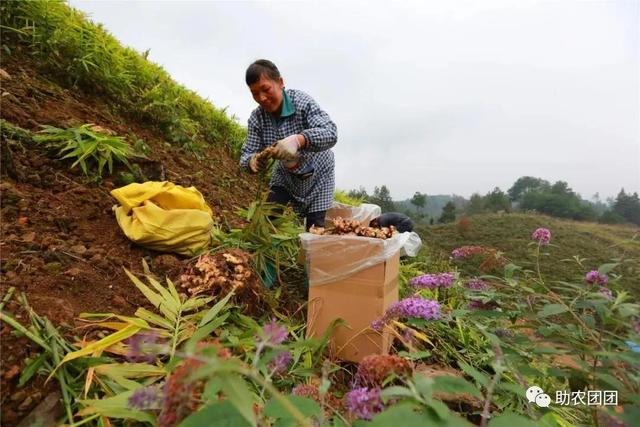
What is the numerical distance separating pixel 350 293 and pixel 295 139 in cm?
81

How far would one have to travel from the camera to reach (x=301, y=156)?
2.20 metres

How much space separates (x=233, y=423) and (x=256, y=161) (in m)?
1.49

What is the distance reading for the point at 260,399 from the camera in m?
0.95

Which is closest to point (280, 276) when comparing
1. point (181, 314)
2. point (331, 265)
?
point (331, 265)

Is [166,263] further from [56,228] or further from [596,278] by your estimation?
[596,278]

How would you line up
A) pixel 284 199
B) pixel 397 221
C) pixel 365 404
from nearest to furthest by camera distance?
pixel 365 404
pixel 284 199
pixel 397 221

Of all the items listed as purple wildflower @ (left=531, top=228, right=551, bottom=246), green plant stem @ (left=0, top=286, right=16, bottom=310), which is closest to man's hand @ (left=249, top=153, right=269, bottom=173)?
green plant stem @ (left=0, top=286, right=16, bottom=310)

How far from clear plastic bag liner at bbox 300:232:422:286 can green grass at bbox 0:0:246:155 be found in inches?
82.0

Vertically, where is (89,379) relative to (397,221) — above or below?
below

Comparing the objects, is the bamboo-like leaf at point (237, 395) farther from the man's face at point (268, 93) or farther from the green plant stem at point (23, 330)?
the man's face at point (268, 93)

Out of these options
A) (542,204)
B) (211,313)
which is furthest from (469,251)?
(542,204)

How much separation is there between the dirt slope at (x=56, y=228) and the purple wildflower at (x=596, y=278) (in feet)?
4.66

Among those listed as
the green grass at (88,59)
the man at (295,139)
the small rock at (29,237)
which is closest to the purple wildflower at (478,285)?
the man at (295,139)

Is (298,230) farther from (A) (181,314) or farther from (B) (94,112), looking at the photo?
(B) (94,112)
